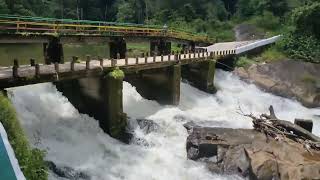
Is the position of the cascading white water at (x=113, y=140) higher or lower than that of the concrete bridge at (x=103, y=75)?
lower

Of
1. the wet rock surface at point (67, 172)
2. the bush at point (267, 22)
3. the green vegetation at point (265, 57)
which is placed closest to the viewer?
the wet rock surface at point (67, 172)

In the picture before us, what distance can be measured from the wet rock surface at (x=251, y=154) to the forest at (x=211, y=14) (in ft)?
89.9

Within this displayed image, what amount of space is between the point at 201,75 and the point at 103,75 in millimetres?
15268

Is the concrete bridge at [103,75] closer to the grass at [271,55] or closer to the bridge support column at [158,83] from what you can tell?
the bridge support column at [158,83]

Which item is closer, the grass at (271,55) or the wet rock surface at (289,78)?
the wet rock surface at (289,78)

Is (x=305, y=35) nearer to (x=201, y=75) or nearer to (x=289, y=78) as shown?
(x=289, y=78)

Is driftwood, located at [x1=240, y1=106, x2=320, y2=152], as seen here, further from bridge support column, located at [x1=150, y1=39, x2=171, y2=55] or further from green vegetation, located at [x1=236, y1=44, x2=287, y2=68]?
bridge support column, located at [x1=150, y1=39, x2=171, y2=55]

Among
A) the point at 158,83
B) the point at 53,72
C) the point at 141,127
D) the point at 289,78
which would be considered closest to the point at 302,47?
the point at 289,78

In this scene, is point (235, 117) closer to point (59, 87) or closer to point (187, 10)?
point (59, 87)

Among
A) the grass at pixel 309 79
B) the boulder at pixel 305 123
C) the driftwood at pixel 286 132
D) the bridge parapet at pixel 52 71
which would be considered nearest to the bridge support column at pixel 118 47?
the bridge parapet at pixel 52 71

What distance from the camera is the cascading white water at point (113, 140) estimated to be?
18016 millimetres

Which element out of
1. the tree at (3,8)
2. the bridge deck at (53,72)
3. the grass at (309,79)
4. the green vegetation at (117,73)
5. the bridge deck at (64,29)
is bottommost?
the grass at (309,79)

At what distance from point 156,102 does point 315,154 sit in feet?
44.9

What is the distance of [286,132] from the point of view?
19.9 meters
